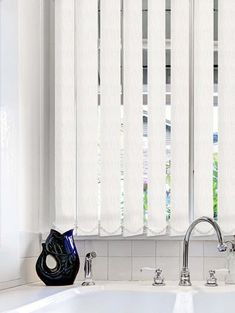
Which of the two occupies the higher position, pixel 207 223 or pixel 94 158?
pixel 94 158

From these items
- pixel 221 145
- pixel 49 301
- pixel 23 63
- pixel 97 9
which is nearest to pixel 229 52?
pixel 221 145

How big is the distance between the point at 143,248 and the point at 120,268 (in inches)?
5.8

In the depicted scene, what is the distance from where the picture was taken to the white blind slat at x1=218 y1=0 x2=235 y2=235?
329 centimetres

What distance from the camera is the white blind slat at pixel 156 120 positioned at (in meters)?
3.30

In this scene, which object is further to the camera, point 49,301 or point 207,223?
point 207,223

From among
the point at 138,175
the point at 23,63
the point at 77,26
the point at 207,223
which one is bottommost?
the point at 207,223

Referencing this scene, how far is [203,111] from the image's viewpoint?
132 inches

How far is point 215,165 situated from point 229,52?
55 cm

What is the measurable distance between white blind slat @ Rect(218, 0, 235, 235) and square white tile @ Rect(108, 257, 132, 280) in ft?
1.61

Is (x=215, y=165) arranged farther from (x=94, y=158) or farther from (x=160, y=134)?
(x=94, y=158)

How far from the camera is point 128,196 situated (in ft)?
10.9

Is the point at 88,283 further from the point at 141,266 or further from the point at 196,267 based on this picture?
the point at 196,267

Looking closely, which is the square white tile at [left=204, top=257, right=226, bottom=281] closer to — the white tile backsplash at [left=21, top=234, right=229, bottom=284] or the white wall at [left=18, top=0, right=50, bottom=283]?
the white tile backsplash at [left=21, top=234, right=229, bottom=284]

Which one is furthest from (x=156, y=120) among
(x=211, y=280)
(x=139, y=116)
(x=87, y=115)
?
(x=211, y=280)
